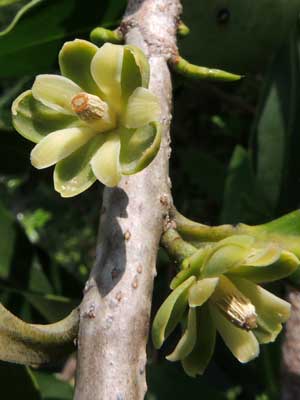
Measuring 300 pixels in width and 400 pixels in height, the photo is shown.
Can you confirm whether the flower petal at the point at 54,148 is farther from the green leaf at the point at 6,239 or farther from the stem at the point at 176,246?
the green leaf at the point at 6,239

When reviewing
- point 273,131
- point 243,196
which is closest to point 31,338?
point 243,196

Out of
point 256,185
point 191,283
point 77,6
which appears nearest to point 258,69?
point 256,185

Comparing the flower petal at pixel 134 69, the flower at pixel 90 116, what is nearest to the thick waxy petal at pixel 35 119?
the flower at pixel 90 116

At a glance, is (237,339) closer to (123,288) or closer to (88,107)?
(123,288)

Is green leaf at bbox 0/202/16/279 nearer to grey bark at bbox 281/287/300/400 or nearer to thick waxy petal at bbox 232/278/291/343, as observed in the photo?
grey bark at bbox 281/287/300/400

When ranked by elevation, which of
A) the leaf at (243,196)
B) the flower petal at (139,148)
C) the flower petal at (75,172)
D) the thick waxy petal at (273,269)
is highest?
the flower petal at (139,148)

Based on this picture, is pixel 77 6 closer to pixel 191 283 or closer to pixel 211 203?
pixel 191 283
